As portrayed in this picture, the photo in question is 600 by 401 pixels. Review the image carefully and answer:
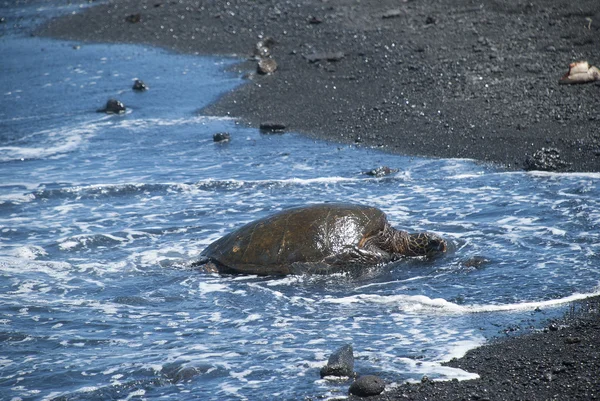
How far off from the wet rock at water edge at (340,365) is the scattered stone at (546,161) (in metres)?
5.13

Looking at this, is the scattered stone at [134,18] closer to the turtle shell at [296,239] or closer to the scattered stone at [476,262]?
the turtle shell at [296,239]

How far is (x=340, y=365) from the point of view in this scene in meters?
4.92

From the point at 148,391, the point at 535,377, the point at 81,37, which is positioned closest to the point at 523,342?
the point at 535,377

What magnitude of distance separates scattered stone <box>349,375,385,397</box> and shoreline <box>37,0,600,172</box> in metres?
5.41

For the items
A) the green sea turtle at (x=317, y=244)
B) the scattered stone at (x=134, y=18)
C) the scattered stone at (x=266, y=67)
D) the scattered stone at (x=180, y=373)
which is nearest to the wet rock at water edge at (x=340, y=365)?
the scattered stone at (x=180, y=373)

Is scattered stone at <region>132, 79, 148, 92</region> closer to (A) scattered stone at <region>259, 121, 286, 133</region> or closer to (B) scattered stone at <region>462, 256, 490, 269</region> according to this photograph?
(A) scattered stone at <region>259, 121, 286, 133</region>

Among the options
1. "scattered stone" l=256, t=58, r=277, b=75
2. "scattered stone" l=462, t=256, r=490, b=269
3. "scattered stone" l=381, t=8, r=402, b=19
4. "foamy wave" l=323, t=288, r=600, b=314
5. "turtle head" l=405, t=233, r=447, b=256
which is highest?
"scattered stone" l=381, t=8, r=402, b=19

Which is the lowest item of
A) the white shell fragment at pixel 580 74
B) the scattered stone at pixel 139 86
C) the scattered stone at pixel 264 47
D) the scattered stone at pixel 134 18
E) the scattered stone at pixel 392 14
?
the white shell fragment at pixel 580 74

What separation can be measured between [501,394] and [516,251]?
266 centimetres

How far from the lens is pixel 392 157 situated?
10414 mm

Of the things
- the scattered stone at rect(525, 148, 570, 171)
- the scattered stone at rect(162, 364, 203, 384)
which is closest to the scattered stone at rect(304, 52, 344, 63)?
the scattered stone at rect(525, 148, 570, 171)

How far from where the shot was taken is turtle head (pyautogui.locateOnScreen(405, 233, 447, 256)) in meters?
6.91

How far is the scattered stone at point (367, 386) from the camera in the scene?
15.3 feet

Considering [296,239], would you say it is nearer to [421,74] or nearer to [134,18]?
[421,74]
